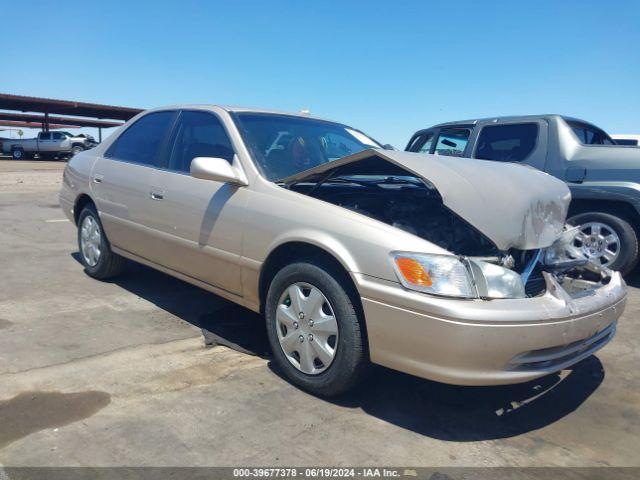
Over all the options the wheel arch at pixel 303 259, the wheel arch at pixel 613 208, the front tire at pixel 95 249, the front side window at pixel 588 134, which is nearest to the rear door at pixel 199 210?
the wheel arch at pixel 303 259

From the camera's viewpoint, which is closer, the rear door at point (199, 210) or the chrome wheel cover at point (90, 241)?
the rear door at point (199, 210)

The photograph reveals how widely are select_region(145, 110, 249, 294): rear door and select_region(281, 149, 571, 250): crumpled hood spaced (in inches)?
19.6

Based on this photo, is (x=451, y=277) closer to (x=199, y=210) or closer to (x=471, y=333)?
(x=471, y=333)

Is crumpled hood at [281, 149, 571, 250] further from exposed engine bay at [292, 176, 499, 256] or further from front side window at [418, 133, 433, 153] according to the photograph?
front side window at [418, 133, 433, 153]

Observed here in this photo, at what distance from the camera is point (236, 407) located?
9.18ft

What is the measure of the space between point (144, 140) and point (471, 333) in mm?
3282

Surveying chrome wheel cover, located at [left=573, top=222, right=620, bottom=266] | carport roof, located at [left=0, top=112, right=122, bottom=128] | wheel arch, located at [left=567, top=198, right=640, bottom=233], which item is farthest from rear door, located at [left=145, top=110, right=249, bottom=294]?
carport roof, located at [left=0, top=112, right=122, bottom=128]

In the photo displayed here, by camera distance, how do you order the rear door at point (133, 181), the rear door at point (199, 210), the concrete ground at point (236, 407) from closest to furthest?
the concrete ground at point (236, 407) < the rear door at point (199, 210) < the rear door at point (133, 181)

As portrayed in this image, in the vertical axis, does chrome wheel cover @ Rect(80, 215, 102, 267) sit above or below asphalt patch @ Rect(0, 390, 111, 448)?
above

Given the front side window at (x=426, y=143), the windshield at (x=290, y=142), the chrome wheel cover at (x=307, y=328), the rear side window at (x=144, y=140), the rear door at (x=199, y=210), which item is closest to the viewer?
the chrome wheel cover at (x=307, y=328)

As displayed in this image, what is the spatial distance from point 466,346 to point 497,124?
4722mm

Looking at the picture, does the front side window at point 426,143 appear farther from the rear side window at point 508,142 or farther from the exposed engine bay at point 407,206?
the exposed engine bay at point 407,206

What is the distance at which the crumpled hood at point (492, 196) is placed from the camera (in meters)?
2.75

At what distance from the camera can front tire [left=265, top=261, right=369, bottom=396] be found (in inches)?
108
